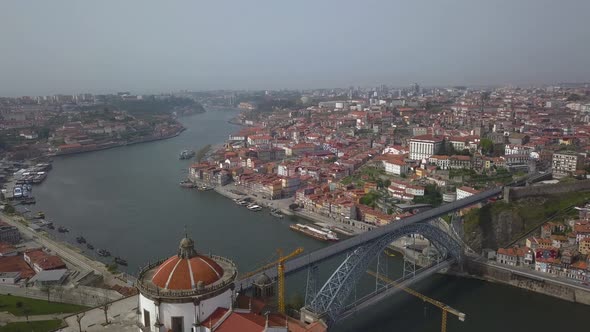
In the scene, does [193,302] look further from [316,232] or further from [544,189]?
[544,189]

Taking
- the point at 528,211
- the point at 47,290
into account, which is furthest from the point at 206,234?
the point at 528,211

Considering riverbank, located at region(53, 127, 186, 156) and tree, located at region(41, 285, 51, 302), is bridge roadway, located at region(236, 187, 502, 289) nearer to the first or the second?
tree, located at region(41, 285, 51, 302)

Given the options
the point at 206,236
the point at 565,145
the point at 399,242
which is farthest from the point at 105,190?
the point at 565,145

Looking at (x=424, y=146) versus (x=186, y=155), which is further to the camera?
(x=186, y=155)

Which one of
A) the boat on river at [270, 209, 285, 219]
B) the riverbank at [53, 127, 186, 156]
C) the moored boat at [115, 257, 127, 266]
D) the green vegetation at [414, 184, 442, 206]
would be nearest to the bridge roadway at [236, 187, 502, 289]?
the green vegetation at [414, 184, 442, 206]

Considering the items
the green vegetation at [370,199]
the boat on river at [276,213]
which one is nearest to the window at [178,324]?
the boat on river at [276,213]

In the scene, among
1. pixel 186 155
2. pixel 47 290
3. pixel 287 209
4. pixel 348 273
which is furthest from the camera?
pixel 186 155

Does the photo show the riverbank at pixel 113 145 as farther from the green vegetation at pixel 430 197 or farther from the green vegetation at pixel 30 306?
the green vegetation at pixel 430 197
